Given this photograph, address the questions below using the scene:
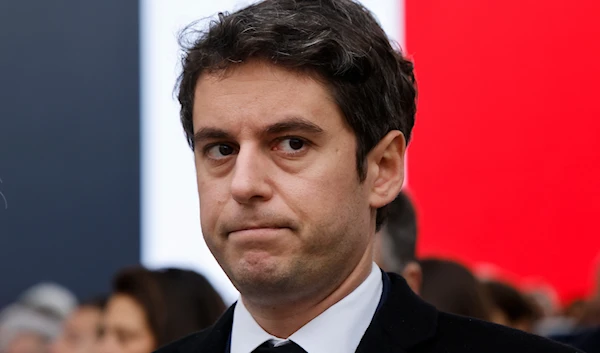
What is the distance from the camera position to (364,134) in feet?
6.40

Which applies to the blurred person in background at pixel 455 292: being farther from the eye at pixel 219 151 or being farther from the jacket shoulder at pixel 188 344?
the eye at pixel 219 151

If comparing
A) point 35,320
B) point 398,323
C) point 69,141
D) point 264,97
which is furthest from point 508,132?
point 264,97

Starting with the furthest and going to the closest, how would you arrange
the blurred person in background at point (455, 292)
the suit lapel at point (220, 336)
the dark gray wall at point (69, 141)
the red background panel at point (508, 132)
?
the red background panel at point (508, 132) → the dark gray wall at point (69, 141) → the blurred person in background at point (455, 292) → the suit lapel at point (220, 336)

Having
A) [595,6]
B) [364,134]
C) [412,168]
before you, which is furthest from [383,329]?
[595,6]

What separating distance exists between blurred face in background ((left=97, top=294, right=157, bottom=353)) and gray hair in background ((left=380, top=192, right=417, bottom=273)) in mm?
1012

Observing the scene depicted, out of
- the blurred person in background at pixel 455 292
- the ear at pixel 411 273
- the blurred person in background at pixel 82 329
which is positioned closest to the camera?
the ear at pixel 411 273

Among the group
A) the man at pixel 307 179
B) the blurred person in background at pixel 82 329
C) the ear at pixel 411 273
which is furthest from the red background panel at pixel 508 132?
the man at pixel 307 179

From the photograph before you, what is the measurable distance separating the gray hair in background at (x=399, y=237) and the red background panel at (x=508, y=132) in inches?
173

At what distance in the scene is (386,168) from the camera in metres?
2.02

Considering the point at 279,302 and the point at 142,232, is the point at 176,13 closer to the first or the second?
the point at 142,232

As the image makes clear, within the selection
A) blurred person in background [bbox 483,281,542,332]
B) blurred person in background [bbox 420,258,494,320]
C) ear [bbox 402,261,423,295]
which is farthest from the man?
blurred person in background [bbox 483,281,542,332]

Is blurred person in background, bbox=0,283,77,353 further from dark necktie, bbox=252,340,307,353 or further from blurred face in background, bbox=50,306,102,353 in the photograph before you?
dark necktie, bbox=252,340,307,353

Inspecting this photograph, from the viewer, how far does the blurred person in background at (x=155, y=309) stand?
3.62 meters

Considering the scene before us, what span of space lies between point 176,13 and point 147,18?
0.20 meters
